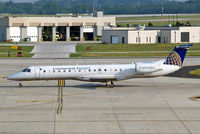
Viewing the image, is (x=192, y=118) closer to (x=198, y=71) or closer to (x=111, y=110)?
(x=111, y=110)

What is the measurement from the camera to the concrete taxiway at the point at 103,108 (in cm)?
2953

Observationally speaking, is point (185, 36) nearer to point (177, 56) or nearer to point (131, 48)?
point (131, 48)

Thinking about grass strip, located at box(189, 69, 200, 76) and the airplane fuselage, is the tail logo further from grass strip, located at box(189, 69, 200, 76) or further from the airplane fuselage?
grass strip, located at box(189, 69, 200, 76)

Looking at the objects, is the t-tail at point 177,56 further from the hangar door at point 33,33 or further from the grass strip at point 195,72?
the hangar door at point 33,33

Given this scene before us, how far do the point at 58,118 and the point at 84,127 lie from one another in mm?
3431

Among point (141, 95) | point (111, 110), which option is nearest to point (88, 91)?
point (141, 95)

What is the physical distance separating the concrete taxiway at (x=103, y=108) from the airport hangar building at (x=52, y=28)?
269 feet

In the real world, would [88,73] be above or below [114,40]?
below

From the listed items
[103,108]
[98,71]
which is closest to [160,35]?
[98,71]

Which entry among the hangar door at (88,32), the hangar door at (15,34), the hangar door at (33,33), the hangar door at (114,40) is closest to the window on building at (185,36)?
the hangar door at (114,40)

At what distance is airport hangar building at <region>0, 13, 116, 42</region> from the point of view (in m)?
132

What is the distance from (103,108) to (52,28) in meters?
103

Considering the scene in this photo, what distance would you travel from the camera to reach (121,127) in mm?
29625

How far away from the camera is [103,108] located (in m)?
35.8
